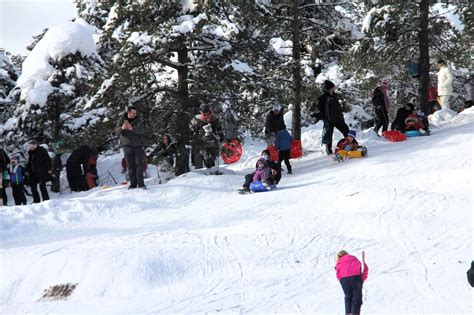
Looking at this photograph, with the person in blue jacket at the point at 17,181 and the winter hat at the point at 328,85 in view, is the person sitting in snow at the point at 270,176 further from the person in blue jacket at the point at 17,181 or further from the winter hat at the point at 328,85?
the person in blue jacket at the point at 17,181

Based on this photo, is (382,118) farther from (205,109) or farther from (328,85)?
(205,109)

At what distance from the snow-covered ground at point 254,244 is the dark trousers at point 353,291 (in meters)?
1.02

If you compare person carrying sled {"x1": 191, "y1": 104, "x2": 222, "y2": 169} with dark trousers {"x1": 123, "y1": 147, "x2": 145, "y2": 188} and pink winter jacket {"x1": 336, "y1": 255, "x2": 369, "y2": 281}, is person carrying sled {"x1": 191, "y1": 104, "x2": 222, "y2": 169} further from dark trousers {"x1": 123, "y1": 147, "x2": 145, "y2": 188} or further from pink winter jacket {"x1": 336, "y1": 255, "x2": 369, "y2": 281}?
pink winter jacket {"x1": 336, "y1": 255, "x2": 369, "y2": 281}

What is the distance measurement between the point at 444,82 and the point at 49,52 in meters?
Answer: 12.9

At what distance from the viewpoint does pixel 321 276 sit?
7004mm

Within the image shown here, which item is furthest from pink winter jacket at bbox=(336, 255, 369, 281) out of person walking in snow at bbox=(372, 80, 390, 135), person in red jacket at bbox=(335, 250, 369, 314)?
person walking in snow at bbox=(372, 80, 390, 135)

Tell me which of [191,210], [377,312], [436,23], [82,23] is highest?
[82,23]

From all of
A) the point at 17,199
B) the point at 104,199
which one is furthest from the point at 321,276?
the point at 17,199

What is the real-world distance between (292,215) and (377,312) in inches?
135

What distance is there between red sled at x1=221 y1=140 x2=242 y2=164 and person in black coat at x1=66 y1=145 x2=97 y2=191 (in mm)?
3807

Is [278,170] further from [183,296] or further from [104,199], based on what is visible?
[183,296]

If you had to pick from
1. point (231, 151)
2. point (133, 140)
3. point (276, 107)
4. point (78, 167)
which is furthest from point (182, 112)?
point (78, 167)


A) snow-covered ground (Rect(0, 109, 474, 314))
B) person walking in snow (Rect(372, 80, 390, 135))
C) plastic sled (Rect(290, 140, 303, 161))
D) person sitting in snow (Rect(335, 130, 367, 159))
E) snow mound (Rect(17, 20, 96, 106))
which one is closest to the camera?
snow-covered ground (Rect(0, 109, 474, 314))

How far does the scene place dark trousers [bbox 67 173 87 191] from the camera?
14.9 m
